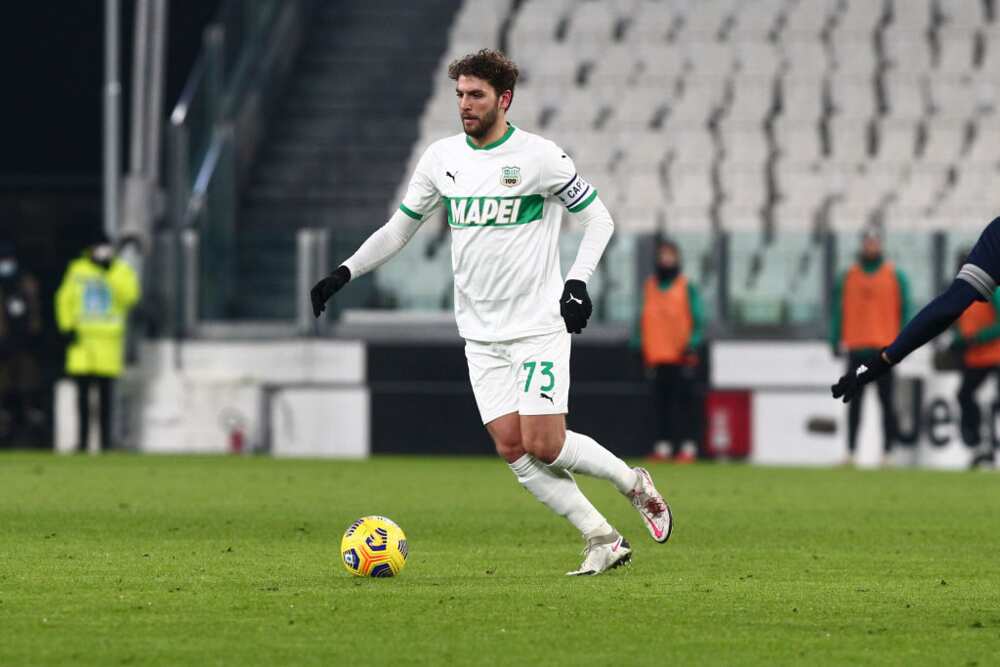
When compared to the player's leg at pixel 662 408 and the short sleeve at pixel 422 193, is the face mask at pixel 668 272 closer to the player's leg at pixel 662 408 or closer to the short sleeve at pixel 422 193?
the player's leg at pixel 662 408

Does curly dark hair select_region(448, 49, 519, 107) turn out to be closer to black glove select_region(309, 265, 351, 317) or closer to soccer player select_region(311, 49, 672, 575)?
soccer player select_region(311, 49, 672, 575)

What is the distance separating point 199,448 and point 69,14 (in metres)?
6.91

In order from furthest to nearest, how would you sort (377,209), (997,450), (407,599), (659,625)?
(377,209)
(997,450)
(407,599)
(659,625)

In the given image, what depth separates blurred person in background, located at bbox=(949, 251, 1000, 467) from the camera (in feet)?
56.5

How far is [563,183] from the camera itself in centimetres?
821

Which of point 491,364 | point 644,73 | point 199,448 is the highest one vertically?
point 644,73

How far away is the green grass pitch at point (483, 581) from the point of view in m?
6.06

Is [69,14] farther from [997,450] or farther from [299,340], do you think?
[997,450]

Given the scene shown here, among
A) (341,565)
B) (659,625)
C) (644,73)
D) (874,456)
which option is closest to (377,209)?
(644,73)

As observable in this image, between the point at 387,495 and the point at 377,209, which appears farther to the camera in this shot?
the point at 377,209

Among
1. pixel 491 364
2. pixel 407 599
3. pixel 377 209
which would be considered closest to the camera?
pixel 407 599

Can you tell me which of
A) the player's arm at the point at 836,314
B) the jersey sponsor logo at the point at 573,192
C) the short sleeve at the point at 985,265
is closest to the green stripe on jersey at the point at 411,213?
the jersey sponsor logo at the point at 573,192

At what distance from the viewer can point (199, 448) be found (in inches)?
781

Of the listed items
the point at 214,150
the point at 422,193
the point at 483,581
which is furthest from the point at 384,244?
the point at 214,150
